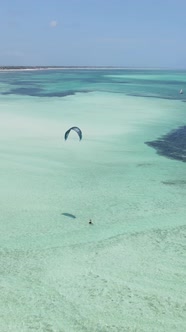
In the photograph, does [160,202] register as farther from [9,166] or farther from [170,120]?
[170,120]

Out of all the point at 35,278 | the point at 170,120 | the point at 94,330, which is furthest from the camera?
the point at 170,120

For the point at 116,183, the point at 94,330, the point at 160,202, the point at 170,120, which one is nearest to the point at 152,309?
the point at 94,330

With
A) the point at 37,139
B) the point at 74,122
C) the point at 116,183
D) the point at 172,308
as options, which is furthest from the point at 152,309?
the point at 74,122

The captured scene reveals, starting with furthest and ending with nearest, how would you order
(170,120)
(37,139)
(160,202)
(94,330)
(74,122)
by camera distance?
(170,120) < (74,122) < (37,139) < (160,202) < (94,330)

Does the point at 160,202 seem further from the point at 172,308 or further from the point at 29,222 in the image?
the point at 172,308

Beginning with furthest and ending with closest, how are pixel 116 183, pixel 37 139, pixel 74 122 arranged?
pixel 74 122 < pixel 37 139 < pixel 116 183

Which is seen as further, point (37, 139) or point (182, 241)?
point (37, 139)
